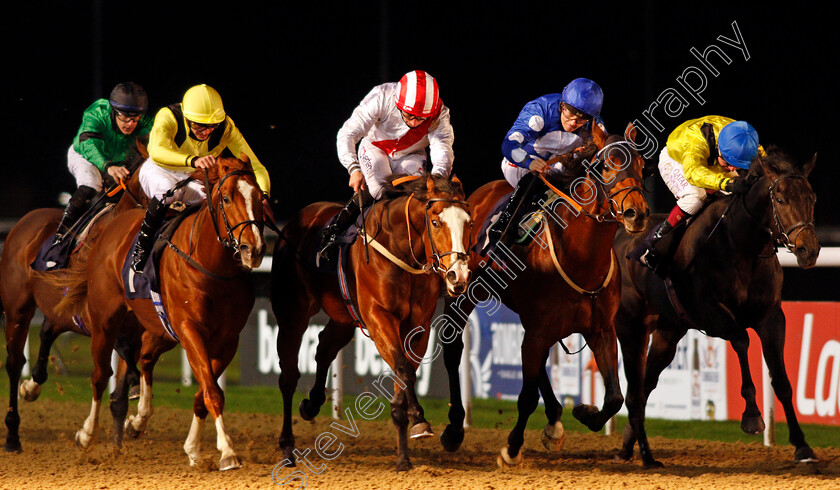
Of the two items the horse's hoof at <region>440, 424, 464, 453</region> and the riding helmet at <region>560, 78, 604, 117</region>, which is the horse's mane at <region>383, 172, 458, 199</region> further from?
the horse's hoof at <region>440, 424, 464, 453</region>

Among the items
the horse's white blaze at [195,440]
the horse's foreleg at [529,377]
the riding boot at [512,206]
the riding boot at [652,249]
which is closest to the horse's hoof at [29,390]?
the horse's white blaze at [195,440]

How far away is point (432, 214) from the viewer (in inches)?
188

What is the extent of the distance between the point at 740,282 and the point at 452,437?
178 cm

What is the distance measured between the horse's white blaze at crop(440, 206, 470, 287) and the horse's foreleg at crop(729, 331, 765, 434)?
5.45ft

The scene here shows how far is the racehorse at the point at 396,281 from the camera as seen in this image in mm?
4742

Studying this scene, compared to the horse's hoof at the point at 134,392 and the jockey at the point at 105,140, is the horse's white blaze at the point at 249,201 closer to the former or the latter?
the jockey at the point at 105,140

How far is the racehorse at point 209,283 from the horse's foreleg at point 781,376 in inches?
104

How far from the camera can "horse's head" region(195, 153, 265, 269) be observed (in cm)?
488

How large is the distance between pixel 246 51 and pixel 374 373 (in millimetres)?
6937

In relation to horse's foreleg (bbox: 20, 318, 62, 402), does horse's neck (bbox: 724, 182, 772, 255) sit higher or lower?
higher

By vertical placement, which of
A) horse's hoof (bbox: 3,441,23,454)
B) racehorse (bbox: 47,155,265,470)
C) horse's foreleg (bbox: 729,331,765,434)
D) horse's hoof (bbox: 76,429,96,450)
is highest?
racehorse (bbox: 47,155,265,470)

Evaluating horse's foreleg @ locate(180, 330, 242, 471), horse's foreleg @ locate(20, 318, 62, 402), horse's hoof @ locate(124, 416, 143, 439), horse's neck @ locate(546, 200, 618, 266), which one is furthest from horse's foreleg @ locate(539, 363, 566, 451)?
horse's foreleg @ locate(20, 318, 62, 402)

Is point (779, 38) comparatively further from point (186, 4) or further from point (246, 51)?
point (186, 4)

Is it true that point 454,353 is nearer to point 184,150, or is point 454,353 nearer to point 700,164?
point 700,164
